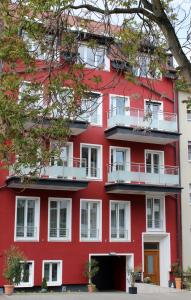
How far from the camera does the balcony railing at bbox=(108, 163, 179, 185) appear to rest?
102ft

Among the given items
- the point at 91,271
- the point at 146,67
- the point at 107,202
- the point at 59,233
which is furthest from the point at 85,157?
the point at 146,67

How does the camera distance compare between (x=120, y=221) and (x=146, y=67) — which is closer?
(x=146, y=67)

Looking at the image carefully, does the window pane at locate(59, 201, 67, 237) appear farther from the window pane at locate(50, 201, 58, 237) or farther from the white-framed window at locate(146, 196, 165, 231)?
the white-framed window at locate(146, 196, 165, 231)

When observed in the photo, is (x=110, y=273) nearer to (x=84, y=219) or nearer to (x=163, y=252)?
(x=163, y=252)

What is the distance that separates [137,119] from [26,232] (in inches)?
351

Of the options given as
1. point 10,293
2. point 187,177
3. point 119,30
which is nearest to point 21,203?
point 10,293

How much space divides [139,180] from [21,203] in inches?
266

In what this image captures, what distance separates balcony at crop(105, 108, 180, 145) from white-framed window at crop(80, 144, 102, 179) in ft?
3.56

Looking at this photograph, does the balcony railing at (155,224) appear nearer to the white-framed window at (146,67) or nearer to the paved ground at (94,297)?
the paved ground at (94,297)

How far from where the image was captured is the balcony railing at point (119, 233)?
104 ft

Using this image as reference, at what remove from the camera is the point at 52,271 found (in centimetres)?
2972

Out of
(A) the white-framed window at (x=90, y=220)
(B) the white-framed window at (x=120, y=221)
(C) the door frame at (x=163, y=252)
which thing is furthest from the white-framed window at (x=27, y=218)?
(C) the door frame at (x=163, y=252)

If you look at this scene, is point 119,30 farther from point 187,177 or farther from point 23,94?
point 187,177

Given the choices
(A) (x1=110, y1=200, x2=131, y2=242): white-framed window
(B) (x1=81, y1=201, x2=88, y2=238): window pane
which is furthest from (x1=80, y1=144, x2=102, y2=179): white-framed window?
(A) (x1=110, y1=200, x2=131, y2=242): white-framed window
